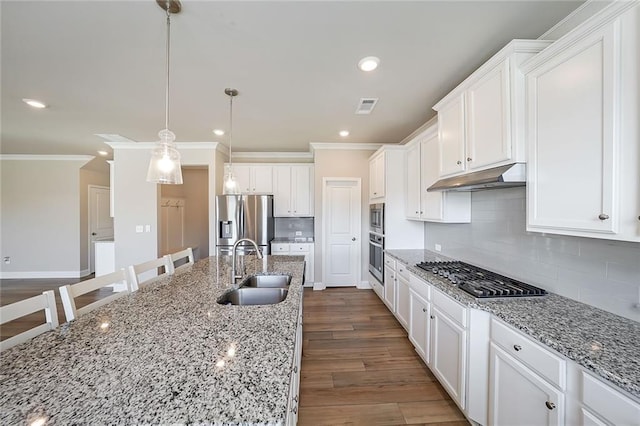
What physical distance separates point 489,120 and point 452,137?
424 millimetres

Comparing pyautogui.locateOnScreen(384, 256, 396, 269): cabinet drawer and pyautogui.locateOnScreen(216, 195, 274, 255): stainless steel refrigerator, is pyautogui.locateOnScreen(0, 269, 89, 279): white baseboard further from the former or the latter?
pyautogui.locateOnScreen(384, 256, 396, 269): cabinet drawer

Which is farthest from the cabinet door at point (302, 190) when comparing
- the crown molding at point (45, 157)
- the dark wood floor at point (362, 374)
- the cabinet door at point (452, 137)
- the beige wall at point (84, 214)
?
the beige wall at point (84, 214)

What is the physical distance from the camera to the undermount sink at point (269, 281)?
2055 millimetres

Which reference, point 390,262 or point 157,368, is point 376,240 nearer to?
point 390,262

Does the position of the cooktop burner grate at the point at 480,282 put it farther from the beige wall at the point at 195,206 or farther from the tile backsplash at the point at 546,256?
the beige wall at the point at 195,206

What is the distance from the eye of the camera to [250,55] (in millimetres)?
1935

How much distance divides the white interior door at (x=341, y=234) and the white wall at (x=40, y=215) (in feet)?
17.8

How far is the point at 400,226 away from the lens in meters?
3.48

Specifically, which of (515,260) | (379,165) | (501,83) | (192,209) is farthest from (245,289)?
(192,209)

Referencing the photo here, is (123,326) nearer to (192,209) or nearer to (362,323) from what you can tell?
(362,323)

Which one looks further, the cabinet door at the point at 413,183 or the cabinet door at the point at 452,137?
the cabinet door at the point at 413,183

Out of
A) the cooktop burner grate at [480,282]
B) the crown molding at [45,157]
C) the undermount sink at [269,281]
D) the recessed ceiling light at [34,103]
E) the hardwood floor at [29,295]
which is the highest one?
the recessed ceiling light at [34,103]

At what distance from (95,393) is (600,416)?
1675 mm

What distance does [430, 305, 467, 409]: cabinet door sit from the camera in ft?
5.32
